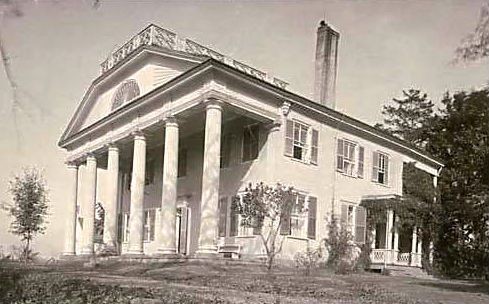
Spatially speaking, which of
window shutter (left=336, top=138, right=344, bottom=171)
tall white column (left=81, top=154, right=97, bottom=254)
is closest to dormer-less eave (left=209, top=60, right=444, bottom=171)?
window shutter (left=336, top=138, right=344, bottom=171)

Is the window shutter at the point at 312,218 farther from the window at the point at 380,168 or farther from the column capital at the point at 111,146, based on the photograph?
the column capital at the point at 111,146

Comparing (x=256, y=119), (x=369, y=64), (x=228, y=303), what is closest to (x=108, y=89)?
(x=256, y=119)

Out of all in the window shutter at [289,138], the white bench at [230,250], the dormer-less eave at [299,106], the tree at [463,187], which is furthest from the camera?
the window shutter at [289,138]

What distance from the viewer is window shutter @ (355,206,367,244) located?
14.1 m

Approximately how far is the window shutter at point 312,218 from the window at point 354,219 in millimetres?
785

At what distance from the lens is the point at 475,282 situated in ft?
30.2

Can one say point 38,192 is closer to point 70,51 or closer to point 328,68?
point 70,51

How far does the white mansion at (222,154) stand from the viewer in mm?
11766

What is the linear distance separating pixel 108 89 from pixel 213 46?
3985 mm

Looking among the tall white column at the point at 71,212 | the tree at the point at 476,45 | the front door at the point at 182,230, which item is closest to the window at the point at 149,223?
the front door at the point at 182,230

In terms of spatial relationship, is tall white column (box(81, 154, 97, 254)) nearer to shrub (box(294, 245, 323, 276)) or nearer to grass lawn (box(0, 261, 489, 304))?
shrub (box(294, 245, 323, 276))

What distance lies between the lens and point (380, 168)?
14.5 m

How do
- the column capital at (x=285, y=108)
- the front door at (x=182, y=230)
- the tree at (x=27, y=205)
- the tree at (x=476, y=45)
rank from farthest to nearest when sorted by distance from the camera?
the front door at (x=182, y=230) → the column capital at (x=285, y=108) → the tree at (x=27, y=205) → the tree at (x=476, y=45)

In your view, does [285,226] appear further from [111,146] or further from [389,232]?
[111,146]
